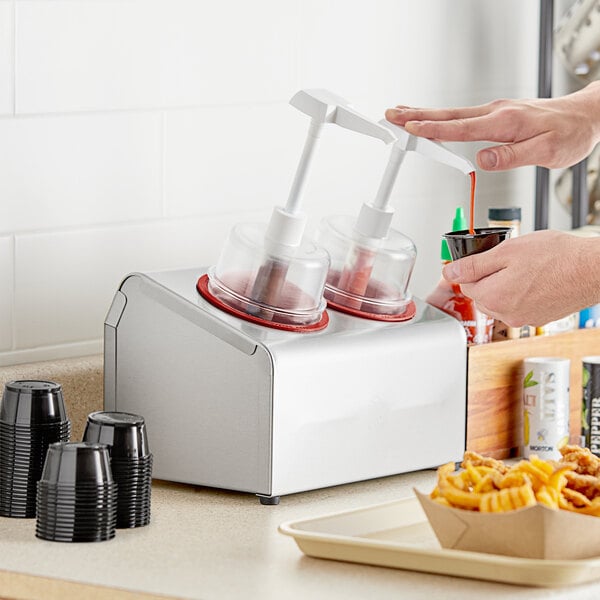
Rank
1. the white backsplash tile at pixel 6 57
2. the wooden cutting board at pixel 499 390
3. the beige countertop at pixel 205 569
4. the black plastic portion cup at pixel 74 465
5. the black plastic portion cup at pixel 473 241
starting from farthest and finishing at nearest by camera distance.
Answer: the wooden cutting board at pixel 499 390, the white backsplash tile at pixel 6 57, the black plastic portion cup at pixel 473 241, the black plastic portion cup at pixel 74 465, the beige countertop at pixel 205 569

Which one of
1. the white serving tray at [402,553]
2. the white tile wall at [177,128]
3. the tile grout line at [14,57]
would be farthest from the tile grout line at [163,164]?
the white serving tray at [402,553]

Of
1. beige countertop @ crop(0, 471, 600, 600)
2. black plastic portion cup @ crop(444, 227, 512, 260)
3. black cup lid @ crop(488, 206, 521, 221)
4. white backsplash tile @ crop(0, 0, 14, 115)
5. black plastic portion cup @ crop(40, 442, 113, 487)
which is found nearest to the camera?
beige countertop @ crop(0, 471, 600, 600)

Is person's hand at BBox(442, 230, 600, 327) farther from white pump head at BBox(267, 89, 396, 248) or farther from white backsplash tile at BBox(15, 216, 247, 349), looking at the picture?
white backsplash tile at BBox(15, 216, 247, 349)

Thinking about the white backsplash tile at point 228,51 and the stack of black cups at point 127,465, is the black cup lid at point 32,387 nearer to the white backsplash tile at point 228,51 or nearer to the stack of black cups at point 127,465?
the stack of black cups at point 127,465

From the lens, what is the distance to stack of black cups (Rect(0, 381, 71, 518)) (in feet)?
4.15

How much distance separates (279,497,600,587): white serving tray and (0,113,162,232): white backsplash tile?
1.66ft

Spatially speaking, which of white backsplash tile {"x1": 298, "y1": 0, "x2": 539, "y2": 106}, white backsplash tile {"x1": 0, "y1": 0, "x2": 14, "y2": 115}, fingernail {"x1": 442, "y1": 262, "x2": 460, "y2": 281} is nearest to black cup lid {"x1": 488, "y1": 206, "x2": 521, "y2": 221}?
white backsplash tile {"x1": 298, "y1": 0, "x2": 539, "y2": 106}

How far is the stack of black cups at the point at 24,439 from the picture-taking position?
1.26 m

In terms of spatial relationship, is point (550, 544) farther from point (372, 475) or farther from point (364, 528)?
point (372, 475)

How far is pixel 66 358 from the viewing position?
1543 mm

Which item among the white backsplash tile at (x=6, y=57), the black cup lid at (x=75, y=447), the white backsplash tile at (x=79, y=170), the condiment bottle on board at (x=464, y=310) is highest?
the white backsplash tile at (x=6, y=57)

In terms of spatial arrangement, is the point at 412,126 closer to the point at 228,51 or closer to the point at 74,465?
the point at 228,51

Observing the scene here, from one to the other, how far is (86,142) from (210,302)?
A: 0.90ft

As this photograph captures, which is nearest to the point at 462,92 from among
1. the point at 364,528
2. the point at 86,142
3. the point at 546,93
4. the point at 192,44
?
the point at 546,93
